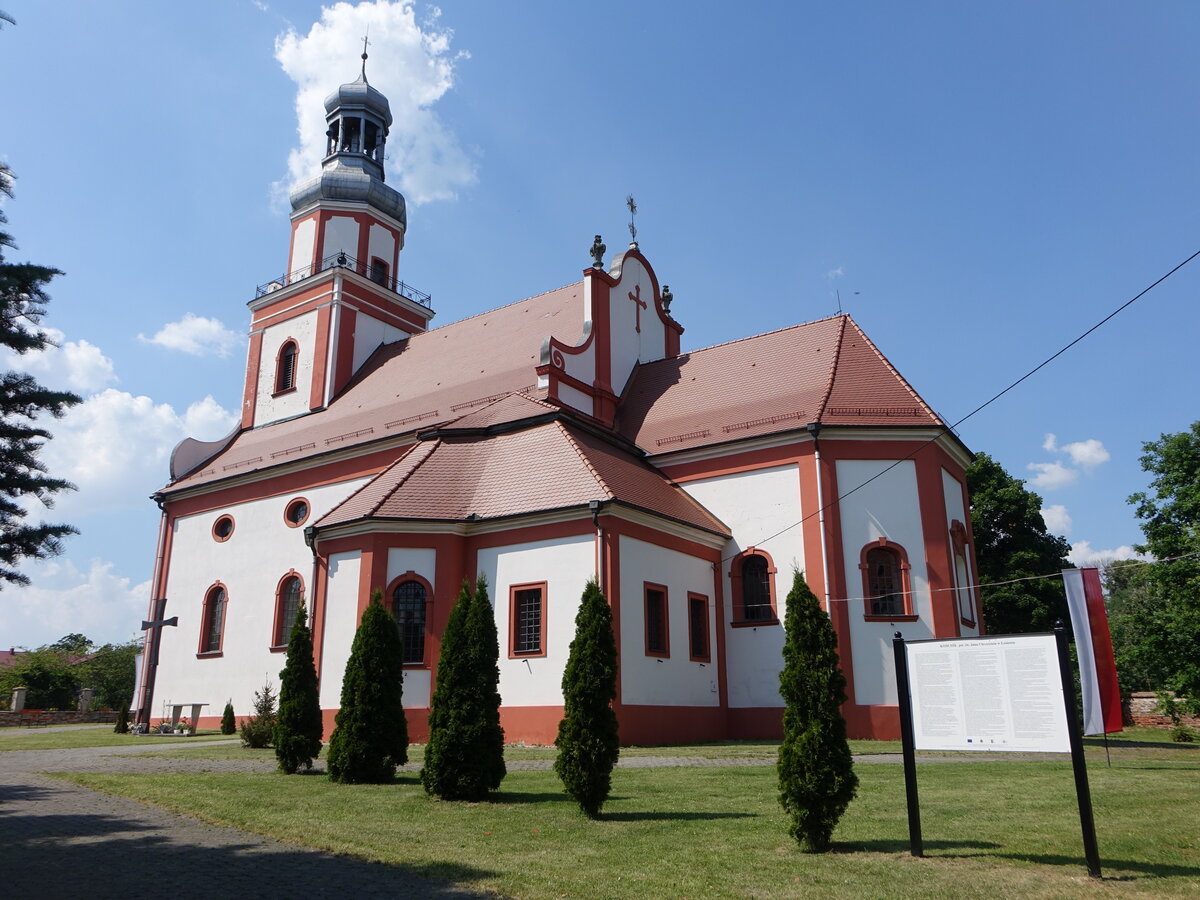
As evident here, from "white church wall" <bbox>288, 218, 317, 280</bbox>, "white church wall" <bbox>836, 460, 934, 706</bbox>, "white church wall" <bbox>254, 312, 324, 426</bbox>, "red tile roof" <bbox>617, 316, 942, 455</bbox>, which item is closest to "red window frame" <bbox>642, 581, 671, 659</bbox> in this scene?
"white church wall" <bbox>836, 460, 934, 706</bbox>

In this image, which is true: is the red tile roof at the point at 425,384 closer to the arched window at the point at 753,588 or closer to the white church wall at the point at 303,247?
the white church wall at the point at 303,247

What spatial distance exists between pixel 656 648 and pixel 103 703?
4142 centimetres

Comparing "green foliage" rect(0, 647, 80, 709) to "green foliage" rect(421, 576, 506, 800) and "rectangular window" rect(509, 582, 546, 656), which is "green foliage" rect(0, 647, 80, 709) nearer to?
"rectangular window" rect(509, 582, 546, 656)

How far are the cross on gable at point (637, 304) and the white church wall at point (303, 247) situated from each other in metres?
13.1

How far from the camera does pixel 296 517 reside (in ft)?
92.1

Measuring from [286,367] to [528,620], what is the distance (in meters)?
18.2

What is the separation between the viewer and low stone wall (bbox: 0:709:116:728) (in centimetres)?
3259

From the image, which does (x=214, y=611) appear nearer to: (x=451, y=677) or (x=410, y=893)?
(x=451, y=677)

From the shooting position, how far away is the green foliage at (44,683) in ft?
143

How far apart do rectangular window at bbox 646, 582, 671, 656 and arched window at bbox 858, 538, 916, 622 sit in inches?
182

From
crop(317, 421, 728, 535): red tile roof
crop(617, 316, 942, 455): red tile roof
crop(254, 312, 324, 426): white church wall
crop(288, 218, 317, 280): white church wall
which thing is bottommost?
crop(317, 421, 728, 535): red tile roof

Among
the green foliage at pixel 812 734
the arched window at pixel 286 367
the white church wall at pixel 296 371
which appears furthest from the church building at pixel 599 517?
the green foliage at pixel 812 734

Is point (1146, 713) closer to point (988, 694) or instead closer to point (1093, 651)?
point (1093, 651)

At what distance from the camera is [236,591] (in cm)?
2834
